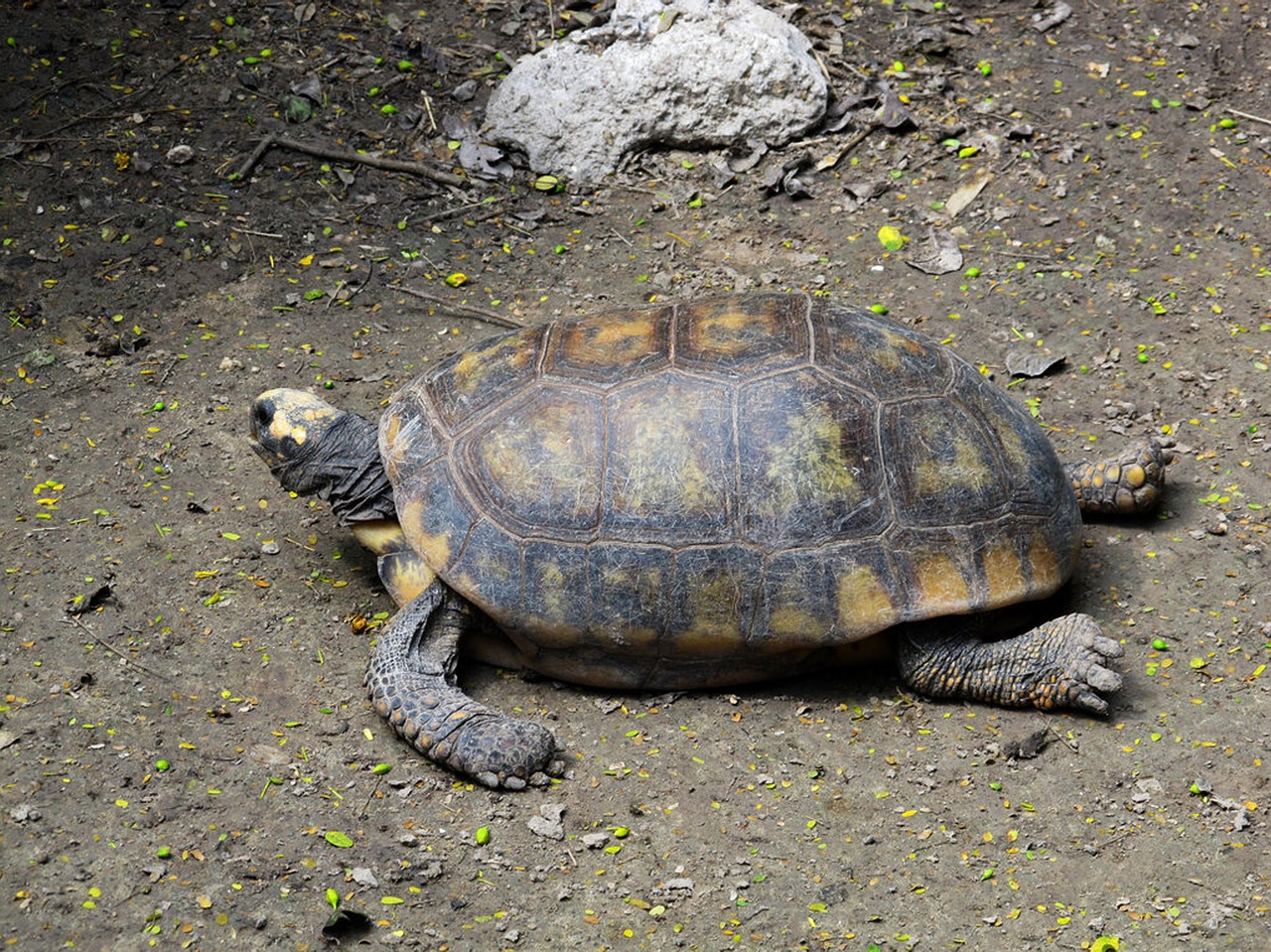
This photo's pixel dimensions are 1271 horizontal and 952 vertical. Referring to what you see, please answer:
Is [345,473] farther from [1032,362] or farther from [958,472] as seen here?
[1032,362]

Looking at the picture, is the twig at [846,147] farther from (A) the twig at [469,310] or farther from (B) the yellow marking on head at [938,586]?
(B) the yellow marking on head at [938,586]

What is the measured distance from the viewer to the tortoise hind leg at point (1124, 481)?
235 inches

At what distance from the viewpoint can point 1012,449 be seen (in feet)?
17.6

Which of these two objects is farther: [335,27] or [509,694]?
[335,27]

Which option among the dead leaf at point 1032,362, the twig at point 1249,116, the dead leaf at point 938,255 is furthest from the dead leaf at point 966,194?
the twig at point 1249,116

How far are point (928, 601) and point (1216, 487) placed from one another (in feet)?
7.18

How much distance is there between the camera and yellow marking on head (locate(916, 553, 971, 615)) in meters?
5.07

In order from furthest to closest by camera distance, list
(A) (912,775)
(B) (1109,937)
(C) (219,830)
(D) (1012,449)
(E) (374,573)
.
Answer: (E) (374,573), (D) (1012,449), (A) (912,775), (C) (219,830), (B) (1109,937)

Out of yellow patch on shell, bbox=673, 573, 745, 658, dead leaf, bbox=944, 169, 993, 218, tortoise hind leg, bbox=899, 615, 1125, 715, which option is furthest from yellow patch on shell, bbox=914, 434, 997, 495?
dead leaf, bbox=944, 169, 993, 218

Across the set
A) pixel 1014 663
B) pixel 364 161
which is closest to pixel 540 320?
pixel 364 161

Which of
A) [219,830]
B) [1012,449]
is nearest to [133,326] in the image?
[219,830]

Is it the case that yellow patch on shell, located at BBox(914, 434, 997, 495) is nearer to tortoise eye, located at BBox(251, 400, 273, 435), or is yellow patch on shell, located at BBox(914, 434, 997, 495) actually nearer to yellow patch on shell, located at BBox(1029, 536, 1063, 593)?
yellow patch on shell, located at BBox(1029, 536, 1063, 593)

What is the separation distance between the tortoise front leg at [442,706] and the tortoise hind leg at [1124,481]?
9.96 feet

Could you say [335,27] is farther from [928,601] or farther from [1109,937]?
[1109,937]
